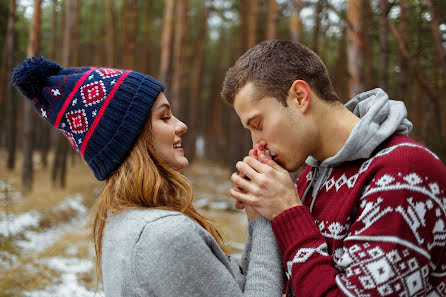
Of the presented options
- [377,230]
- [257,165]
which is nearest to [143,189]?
[257,165]

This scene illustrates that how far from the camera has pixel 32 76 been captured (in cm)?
193

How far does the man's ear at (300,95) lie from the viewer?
187cm

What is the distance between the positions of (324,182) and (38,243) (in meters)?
6.18

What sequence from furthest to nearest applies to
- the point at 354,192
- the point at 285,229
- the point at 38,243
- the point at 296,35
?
the point at 296,35, the point at 38,243, the point at 285,229, the point at 354,192

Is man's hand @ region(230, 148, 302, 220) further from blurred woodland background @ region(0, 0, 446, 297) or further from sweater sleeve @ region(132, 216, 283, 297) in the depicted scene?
A: blurred woodland background @ region(0, 0, 446, 297)

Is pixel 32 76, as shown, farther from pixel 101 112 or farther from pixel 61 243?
pixel 61 243

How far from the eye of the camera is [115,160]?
1973 millimetres

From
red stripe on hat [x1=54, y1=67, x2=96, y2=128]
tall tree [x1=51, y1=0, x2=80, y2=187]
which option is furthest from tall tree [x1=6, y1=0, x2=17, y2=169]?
red stripe on hat [x1=54, y1=67, x2=96, y2=128]

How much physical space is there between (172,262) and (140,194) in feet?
1.53

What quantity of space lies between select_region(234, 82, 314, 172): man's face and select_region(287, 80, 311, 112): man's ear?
18mm

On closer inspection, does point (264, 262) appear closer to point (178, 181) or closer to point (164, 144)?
point (178, 181)

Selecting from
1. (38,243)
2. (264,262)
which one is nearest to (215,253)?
(264,262)

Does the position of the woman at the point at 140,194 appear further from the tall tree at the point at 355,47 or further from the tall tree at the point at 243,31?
the tall tree at the point at 243,31

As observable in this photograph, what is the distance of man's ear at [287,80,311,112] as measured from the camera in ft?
6.14
